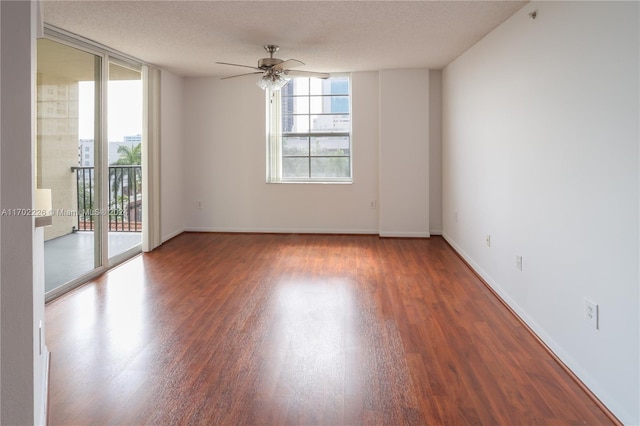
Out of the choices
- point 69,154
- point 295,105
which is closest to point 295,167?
point 295,105

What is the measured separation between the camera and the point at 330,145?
6539 millimetres

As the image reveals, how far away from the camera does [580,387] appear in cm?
218

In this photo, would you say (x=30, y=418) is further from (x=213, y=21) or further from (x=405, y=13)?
(x=405, y=13)

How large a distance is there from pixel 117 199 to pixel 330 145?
314 cm

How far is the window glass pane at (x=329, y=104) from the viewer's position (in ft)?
21.3

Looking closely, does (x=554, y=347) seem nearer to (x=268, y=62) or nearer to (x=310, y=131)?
(x=268, y=62)

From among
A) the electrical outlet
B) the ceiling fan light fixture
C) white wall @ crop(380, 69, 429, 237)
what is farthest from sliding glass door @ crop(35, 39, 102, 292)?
the electrical outlet

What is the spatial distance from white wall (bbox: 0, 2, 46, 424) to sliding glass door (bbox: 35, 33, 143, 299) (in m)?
2.18

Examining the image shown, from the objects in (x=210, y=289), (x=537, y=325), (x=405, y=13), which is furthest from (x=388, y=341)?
(x=405, y=13)

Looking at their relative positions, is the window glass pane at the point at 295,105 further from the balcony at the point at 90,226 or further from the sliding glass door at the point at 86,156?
the balcony at the point at 90,226

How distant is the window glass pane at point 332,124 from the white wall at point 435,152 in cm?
127

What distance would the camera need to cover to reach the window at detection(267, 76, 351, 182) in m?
6.50

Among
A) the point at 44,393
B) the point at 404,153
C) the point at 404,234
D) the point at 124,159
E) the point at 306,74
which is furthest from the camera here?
the point at 404,234

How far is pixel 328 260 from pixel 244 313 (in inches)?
72.4
